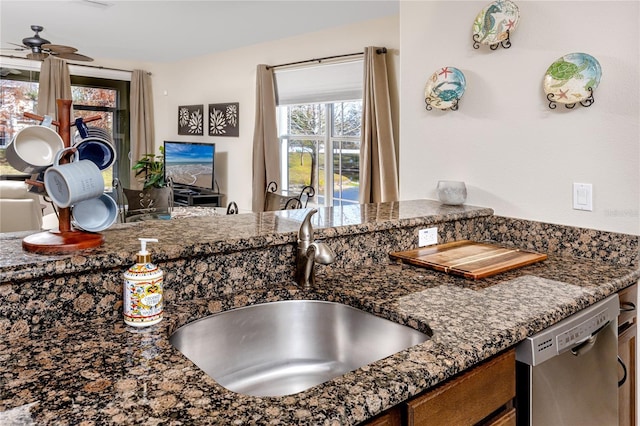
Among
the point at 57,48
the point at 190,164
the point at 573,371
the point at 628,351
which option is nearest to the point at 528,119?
the point at 628,351

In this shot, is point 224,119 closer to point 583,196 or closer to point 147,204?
point 147,204

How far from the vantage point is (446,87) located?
2080mm

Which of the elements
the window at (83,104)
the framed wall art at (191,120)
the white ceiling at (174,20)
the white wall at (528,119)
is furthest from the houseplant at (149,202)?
the window at (83,104)

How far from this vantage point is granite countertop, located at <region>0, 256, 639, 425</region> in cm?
73

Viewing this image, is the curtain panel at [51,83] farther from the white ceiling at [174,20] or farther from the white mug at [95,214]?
the white mug at [95,214]

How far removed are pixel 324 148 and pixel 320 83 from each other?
2.17ft

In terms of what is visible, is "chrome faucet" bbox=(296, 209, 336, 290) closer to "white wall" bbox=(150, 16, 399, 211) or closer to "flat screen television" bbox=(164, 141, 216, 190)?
"white wall" bbox=(150, 16, 399, 211)

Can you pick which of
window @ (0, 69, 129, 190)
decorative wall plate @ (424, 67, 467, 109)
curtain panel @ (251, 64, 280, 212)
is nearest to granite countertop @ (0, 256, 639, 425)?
decorative wall plate @ (424, 67, 467, 109)

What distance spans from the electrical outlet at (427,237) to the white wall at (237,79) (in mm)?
2592

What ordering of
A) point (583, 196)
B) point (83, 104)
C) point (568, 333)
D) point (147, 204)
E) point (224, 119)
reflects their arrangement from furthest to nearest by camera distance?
1. point (83, 104)
2. point (224, 119)
3. point (147, 204)
4. point (583, 196)
5. point (568, 333)

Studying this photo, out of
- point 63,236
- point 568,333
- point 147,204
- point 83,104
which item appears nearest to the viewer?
point 63,236

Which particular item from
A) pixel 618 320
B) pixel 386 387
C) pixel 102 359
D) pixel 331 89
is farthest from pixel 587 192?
pixel 331 89

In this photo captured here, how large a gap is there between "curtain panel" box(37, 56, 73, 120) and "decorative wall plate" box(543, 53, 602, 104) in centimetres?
618

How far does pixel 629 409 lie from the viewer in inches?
65.4
